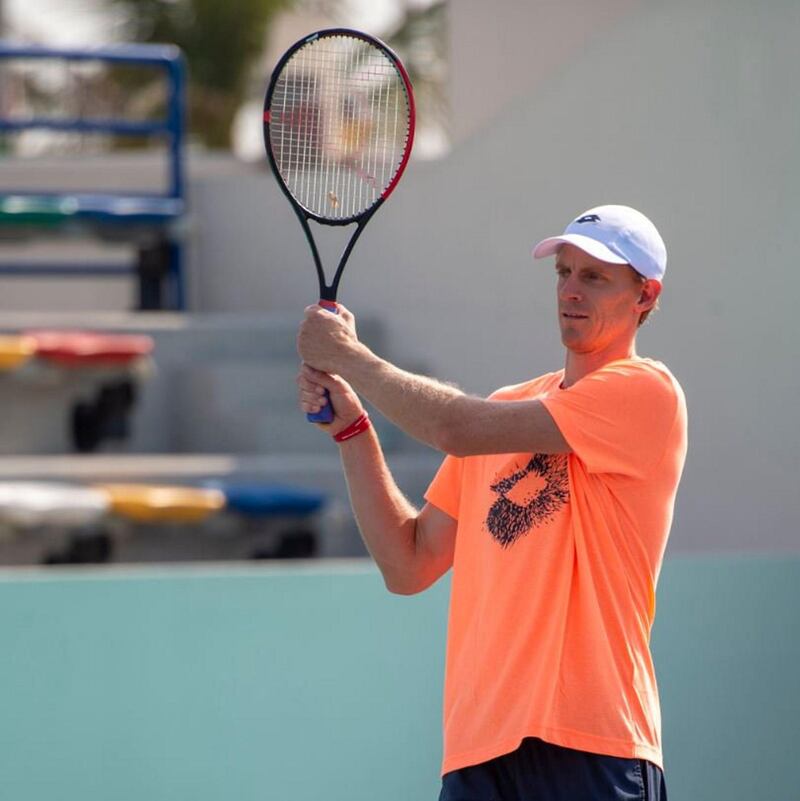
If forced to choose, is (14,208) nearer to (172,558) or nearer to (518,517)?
(172,558)

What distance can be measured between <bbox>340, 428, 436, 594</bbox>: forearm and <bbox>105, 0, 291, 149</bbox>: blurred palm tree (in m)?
13.7

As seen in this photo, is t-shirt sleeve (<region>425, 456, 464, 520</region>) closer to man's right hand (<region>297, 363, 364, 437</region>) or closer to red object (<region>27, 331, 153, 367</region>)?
man's right hand (<region>297, 363, 364, 437</region>)

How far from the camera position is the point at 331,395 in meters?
2.67

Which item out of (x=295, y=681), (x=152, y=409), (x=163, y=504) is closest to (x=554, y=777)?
(x=295, y=681)

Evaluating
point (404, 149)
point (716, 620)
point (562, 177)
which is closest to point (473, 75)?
point (562, 177)

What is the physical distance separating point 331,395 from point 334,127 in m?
1.08

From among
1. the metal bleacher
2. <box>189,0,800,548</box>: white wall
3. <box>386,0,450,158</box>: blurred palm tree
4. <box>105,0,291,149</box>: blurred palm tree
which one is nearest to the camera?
<box>189,0,800,548</box>: white wall

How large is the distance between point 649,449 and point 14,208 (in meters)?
4.82

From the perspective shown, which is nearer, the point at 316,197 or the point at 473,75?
the point at 316,197

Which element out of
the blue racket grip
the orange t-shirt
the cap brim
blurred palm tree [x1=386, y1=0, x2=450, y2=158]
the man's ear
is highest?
blurred palm tree [x1=386, y1=0, x2=450, y2=158]

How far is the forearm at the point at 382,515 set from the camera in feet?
8.95

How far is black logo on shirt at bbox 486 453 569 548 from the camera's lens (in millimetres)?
2555

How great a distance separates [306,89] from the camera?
134 inches

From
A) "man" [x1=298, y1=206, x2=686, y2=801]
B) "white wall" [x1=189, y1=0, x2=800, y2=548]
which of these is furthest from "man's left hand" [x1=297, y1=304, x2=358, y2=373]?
"white wall" [x1=189, y1=0, x2=800, y2=548]
